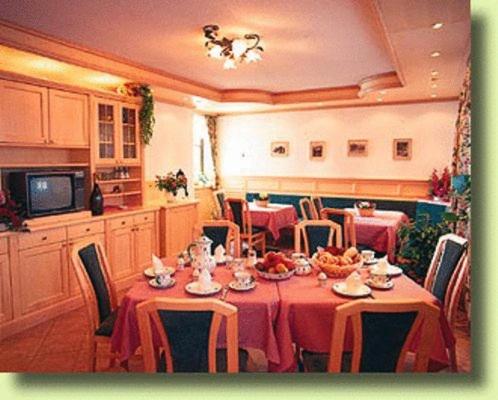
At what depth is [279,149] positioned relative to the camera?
8219mm

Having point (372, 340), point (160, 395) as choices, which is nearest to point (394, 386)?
point (372, 340)

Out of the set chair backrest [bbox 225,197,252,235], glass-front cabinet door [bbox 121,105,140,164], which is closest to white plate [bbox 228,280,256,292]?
glass-front cabinet door [bbox 121,105,140,164]

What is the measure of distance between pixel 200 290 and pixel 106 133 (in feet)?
9.79

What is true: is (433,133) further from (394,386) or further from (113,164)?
(394,386)

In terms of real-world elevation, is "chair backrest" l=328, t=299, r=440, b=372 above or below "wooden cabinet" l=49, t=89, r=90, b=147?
below

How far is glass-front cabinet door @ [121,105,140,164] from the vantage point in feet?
16.1

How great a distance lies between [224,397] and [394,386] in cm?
52

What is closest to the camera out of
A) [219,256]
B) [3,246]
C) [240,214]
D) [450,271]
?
[450,271]

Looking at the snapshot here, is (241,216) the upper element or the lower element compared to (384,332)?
upper

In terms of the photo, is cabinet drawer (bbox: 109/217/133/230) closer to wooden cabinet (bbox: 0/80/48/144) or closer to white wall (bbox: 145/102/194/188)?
wooden cabinet (bbox: 0/80/48/144)

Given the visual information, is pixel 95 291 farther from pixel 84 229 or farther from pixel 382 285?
pixel 382 285

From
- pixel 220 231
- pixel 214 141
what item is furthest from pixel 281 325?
pixel 214 141

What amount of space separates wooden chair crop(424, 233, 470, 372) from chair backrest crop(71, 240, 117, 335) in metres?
2.09

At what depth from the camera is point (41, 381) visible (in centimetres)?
124
